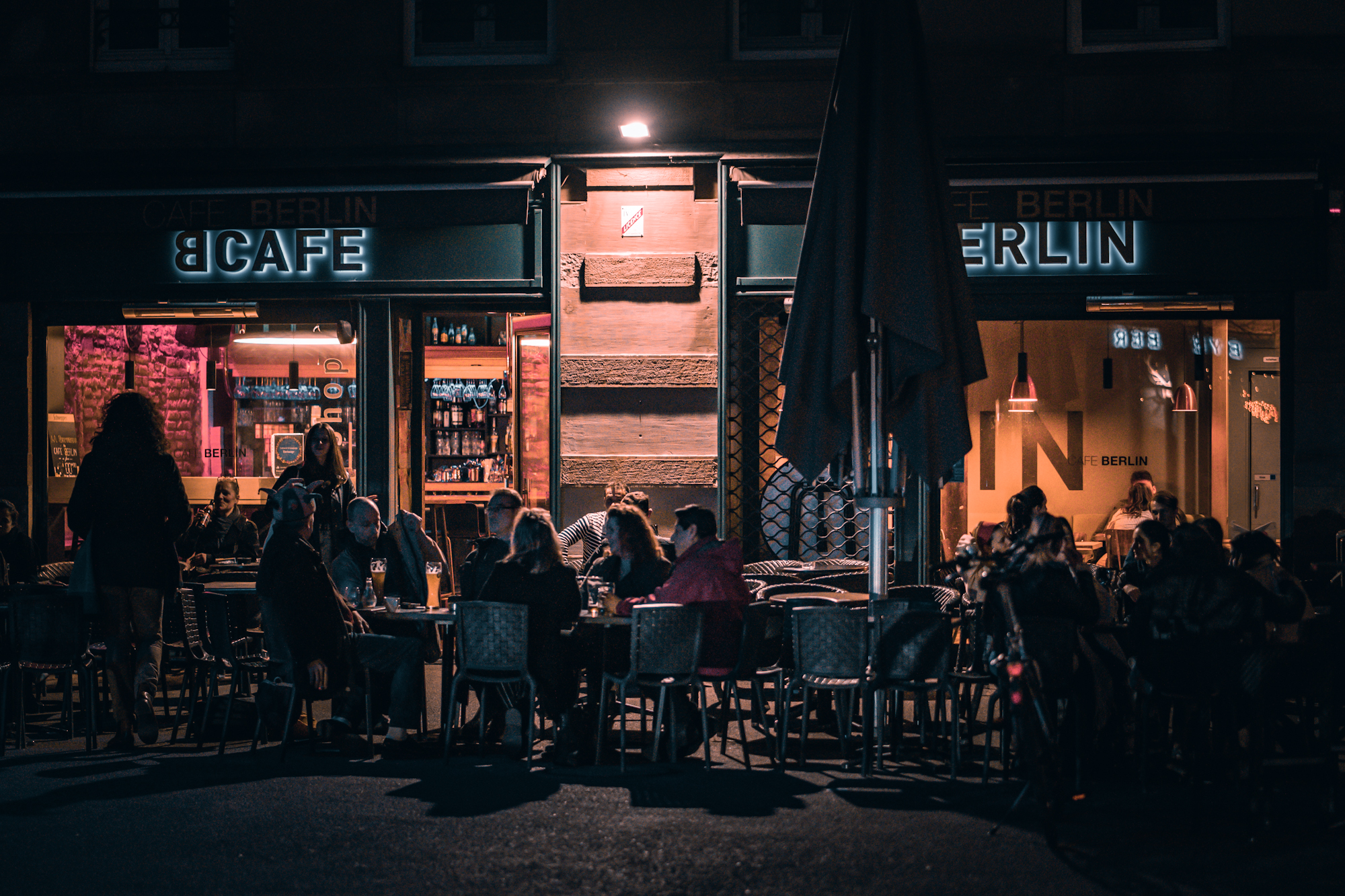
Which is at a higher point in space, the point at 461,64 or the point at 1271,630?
the point at 461,64

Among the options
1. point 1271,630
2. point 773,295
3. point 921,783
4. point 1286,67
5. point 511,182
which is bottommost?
point 921,783

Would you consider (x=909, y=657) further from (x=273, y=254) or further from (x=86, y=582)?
(x=273, y=254)

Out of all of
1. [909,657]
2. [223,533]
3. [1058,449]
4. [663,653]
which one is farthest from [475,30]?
[1058,449]

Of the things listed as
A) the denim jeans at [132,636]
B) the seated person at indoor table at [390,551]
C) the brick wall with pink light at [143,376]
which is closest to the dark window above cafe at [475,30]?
the brick wall with pink light at [143,376]

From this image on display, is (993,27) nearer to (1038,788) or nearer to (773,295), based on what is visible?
(773,295)

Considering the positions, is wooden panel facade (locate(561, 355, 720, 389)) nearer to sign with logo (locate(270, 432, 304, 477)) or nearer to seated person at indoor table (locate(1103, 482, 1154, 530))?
sign with logo (locate(270, 432, 304, 477))

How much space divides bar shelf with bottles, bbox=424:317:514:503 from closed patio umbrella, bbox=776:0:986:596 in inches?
236

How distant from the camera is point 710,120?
1037cm

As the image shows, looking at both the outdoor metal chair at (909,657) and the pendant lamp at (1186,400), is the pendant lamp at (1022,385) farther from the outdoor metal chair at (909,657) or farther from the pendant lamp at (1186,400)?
the outdoor metal chair at (909,657)

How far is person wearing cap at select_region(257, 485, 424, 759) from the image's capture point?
6.88 metres

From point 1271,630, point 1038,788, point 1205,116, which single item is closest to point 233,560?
point 1038,788

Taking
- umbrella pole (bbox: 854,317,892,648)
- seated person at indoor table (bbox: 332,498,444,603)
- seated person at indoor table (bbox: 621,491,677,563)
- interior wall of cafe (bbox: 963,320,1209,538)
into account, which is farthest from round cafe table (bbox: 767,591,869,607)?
interior wall of cafe (bbox: 963,320,1209,538)

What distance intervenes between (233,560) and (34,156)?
4.28 m

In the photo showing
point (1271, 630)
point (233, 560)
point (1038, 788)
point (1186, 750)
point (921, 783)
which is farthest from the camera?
point (233, 560)
